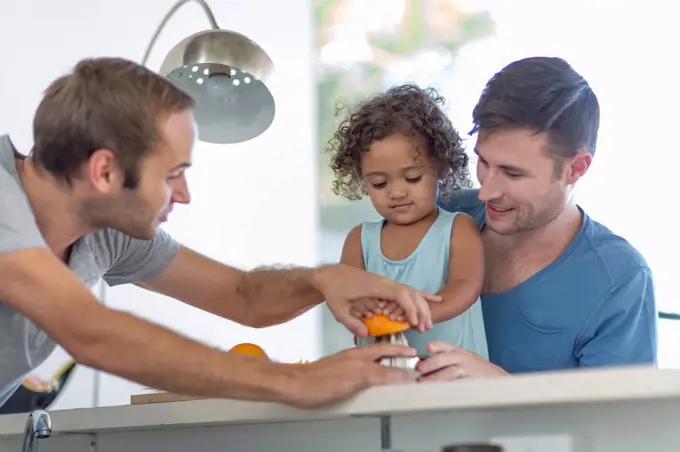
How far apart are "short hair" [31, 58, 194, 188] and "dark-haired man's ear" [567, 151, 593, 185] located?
0.74 m

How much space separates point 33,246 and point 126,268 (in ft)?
1.67

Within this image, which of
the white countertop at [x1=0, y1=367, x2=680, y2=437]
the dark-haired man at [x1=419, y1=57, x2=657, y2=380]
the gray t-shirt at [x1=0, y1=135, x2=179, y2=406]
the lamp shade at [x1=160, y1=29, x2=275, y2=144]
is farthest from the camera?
the lamp shade at [x1=160, y1=29, x2=275, y2=144]

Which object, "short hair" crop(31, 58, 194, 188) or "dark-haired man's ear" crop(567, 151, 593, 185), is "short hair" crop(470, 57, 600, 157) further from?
"short hair" crop(31, 58, 194, 188)

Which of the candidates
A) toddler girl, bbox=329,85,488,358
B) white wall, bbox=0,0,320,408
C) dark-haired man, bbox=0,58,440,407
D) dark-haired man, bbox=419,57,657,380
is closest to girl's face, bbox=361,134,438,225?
toddler girl, bbox=329,85,488,358

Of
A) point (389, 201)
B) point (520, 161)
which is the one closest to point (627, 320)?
point (520, 161)

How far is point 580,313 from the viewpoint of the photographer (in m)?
1.65

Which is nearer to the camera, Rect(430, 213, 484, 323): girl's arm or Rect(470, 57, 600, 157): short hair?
Rect(430, 213, 484, 323): girl's arm

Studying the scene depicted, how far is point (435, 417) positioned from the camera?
1309 millimetres

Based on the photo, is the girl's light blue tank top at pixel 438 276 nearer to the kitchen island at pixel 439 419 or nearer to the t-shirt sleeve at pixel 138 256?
the kitchen island at pixel 439 419

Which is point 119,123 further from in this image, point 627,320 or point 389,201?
point 627,320

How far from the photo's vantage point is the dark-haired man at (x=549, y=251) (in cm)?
164

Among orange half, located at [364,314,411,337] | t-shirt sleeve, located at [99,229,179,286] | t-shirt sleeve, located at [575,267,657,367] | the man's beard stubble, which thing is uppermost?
t-shirt sleeve, located at [99,229,179,286]

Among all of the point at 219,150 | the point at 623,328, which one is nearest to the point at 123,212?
the point at 623,328

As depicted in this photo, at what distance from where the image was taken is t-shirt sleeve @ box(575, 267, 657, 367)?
1596mm
